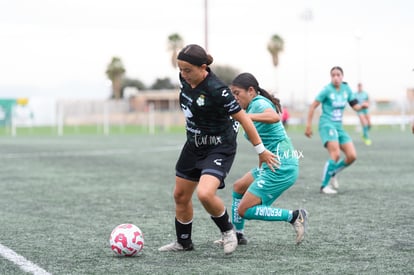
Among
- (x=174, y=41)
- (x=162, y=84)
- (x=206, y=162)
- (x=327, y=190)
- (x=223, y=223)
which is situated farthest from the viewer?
(x=162, y=84)

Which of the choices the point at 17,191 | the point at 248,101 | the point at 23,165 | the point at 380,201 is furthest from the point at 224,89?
the point at 23,165

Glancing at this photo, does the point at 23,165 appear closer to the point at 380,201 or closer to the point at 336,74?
the point at 336,74

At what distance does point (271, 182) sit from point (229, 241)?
76cm

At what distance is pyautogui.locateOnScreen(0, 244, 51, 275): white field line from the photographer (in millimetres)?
5809

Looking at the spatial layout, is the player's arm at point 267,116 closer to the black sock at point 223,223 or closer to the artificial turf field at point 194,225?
the black sock at point 223,223

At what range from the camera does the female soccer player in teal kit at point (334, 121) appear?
12.2 meters

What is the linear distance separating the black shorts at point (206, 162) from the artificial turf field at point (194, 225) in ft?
2.42

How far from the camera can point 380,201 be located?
1065 centimetres

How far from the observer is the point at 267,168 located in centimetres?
703

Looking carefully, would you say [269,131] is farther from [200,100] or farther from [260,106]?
[200,100]

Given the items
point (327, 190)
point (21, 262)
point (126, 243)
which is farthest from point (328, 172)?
point (21, 262)

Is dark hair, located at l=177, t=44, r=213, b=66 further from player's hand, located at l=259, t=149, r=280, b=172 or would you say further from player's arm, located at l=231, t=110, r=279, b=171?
player's hand, located at l=259, t=149, r=280, b=172

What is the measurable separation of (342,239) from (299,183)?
6.26m

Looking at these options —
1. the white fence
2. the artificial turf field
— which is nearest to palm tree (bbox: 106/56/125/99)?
the white fence
